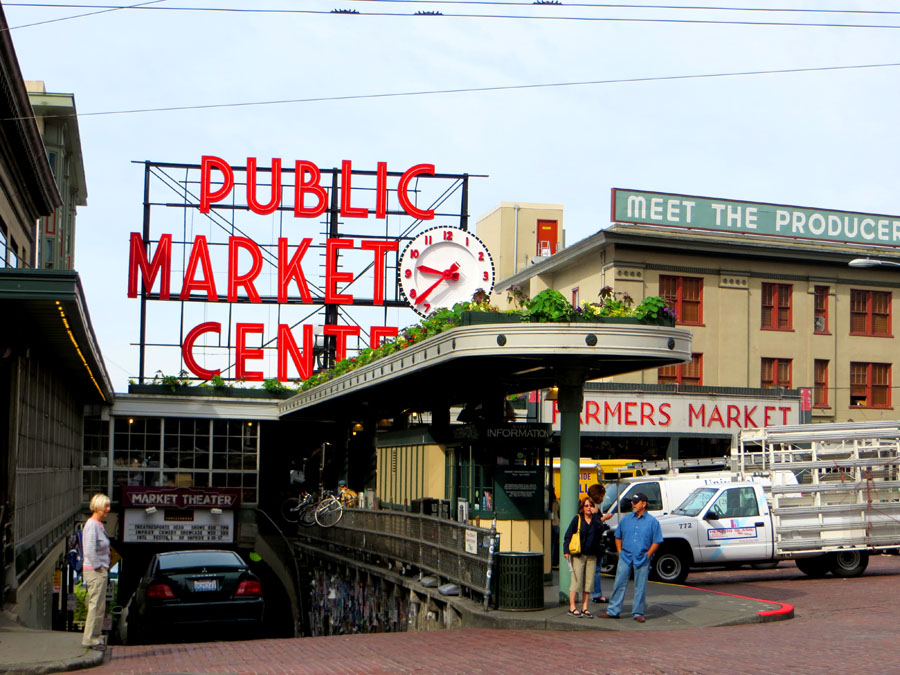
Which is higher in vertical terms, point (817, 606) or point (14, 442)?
point (14, 442)

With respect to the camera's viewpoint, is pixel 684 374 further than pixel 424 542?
Yes

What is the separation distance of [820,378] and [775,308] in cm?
365

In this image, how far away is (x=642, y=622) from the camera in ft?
51.3

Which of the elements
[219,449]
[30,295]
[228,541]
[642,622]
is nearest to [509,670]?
[642,622]

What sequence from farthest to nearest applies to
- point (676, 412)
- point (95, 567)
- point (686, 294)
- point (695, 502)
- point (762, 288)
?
point (762, 288) < point (686, 294) < point (676, 412) < point (695, 502) < point (95, 567)

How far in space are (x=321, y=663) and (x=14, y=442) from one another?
8.85 meters

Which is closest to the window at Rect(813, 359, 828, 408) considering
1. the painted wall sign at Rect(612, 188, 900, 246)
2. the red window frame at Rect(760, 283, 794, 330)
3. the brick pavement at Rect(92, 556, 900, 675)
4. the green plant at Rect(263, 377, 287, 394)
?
the red window frame at Rect(760, 283, 794, 330)

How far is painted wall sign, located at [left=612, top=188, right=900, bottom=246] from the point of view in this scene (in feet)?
153

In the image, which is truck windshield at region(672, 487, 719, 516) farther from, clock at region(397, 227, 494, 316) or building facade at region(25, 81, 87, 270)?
building facade at region(25, 81, 87, 270)

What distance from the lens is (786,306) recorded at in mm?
47781

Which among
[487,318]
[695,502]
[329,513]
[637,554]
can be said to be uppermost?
[487,318]

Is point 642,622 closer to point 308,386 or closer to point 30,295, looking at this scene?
point 30,295

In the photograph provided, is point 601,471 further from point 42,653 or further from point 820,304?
point 42,653

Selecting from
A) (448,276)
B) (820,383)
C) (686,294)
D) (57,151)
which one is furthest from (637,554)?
(57,151)
